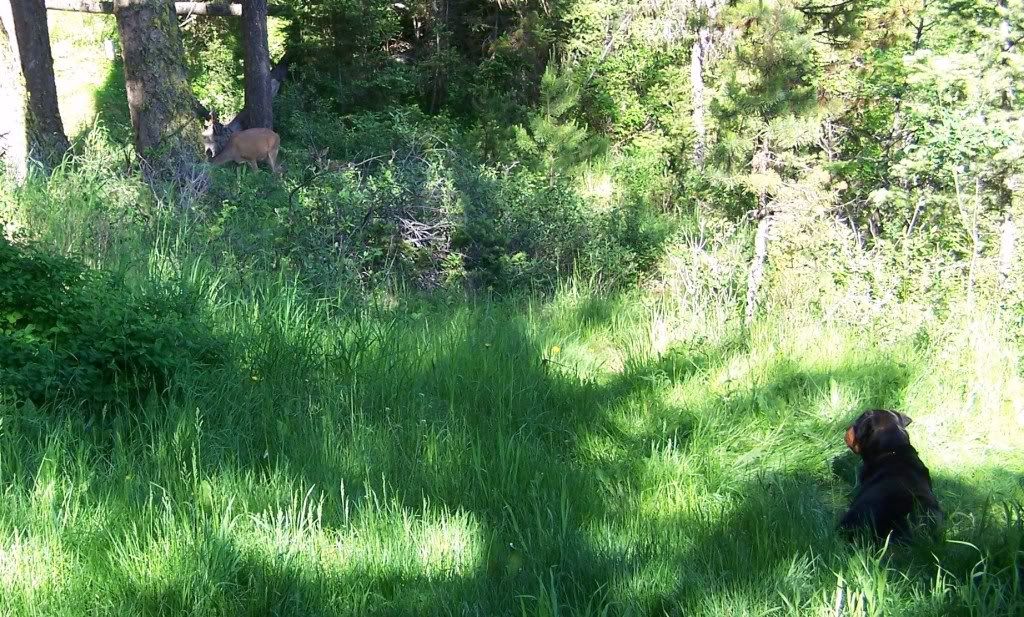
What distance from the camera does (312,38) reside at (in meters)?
20.2

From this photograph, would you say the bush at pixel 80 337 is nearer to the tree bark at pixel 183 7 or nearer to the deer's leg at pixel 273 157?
the deer's leg at pixel 273 157

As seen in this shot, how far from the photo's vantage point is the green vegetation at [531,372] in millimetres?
3404

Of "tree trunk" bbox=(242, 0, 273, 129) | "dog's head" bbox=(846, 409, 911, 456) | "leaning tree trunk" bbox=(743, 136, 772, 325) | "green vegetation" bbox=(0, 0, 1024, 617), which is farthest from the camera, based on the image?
"tree trunk" bbox=(242, 0, 273, 129)

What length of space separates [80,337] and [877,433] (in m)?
4.27

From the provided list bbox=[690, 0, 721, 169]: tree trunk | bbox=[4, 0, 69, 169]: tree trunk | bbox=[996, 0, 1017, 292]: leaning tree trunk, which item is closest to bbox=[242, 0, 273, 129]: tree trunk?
bbox=[4, 0, 69, 169]: tree trunk

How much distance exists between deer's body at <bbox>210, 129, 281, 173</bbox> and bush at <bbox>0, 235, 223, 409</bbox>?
37.6 feet

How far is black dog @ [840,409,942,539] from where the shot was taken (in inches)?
152

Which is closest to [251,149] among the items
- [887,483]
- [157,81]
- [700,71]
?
[157,81]

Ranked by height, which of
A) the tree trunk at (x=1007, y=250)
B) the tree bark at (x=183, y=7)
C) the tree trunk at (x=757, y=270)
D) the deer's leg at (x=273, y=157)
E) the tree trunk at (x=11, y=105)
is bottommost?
the tree trunk at (x=757, y=270)

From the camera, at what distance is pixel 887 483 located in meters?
4.10

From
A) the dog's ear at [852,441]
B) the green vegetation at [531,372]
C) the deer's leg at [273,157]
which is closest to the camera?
the green vegetation at [531,372]

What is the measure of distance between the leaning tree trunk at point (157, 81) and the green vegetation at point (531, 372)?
28.2 inches

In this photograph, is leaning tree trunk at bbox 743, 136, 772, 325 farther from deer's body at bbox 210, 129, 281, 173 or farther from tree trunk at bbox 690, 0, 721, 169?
deer's body at bbox 210, 129, 281, 173

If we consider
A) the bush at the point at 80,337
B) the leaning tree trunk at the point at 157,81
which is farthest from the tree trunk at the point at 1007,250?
the leaning tree trunk at the point at 157,81
